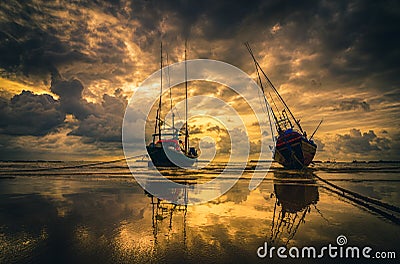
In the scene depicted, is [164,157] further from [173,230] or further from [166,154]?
[173,230]

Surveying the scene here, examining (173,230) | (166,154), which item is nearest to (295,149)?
(166,154)

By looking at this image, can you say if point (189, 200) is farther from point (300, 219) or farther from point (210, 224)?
point (300, 219)

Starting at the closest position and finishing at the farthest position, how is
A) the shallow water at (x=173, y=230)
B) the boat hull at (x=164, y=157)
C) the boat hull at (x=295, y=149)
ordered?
1. the shallow water at (x=173, y=230)
2. the boat hull at (x=295, y=149)
3. the boat hull at (x=164, y=157)

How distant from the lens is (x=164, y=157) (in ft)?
213

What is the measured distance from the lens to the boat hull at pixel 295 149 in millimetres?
48062

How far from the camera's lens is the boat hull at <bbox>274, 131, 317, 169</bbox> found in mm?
48062

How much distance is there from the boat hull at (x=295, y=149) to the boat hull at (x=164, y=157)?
29.4 meters

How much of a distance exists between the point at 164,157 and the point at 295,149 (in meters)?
34.6

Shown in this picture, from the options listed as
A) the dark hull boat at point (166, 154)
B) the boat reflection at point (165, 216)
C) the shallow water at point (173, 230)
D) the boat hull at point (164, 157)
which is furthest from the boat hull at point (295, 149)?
the boat reflection at point (165, 216)

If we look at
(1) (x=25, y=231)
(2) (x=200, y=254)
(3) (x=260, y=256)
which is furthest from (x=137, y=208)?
(3) (x=260, y=256)

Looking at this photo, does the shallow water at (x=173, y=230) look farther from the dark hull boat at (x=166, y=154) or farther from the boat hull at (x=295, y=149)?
the dark hull boat at (x=166, y=154)

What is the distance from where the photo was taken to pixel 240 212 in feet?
38.4

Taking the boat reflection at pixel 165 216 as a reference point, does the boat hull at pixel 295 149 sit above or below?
above

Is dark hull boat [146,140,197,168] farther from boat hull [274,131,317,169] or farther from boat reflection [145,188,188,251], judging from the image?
boat reflection [145,188,188,251]
